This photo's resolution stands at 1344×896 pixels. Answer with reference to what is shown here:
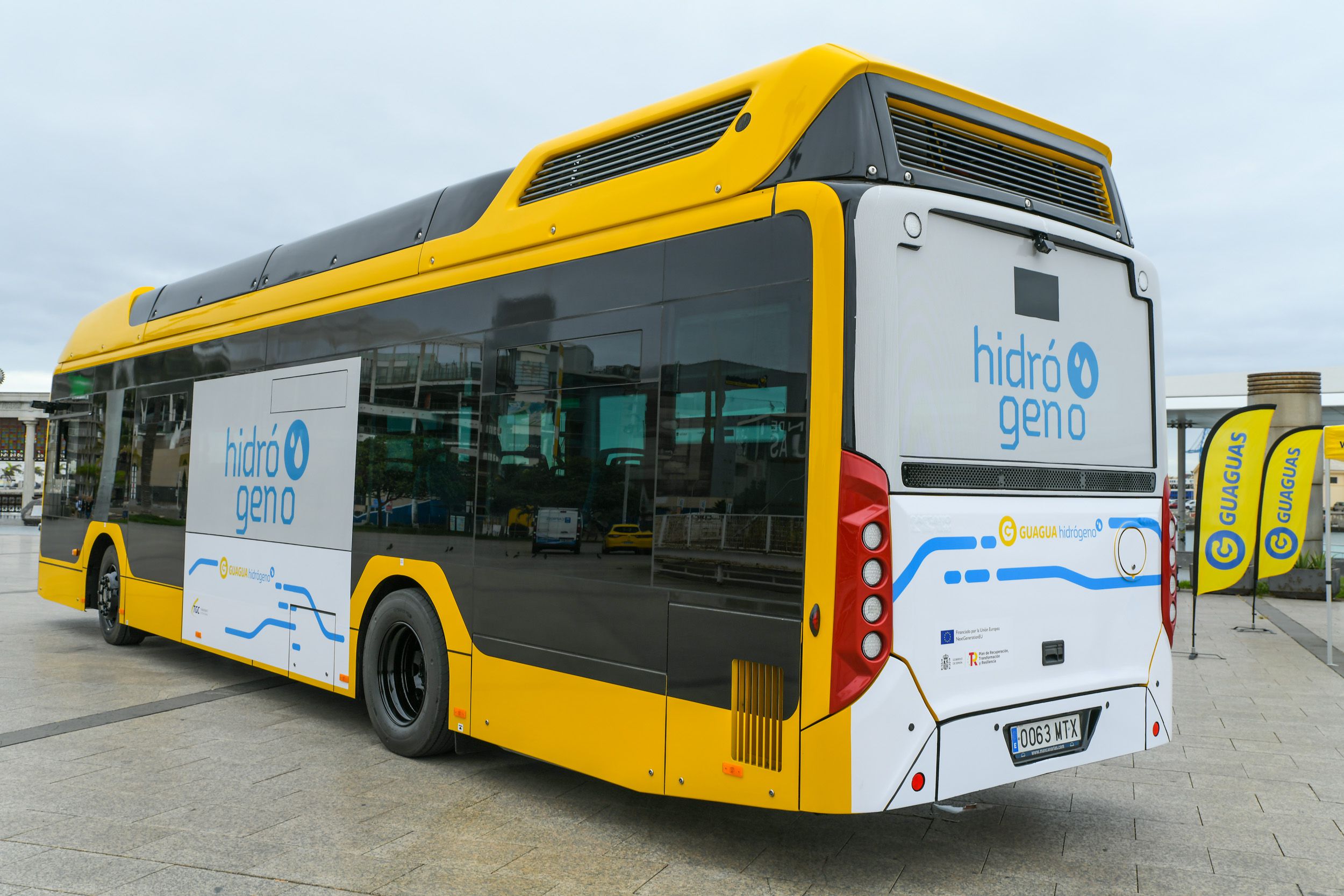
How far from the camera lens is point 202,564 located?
812 centimetres

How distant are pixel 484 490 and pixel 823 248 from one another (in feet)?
8.04

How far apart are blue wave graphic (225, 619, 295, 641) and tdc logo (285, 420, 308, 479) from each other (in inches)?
39.6

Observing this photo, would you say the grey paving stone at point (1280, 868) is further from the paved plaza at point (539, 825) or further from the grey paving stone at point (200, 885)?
the grey paving stone at point (200, 885)

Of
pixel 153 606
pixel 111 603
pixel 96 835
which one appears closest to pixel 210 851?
pixel 96 835

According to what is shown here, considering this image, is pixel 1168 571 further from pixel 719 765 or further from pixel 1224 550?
pixel 1224 550

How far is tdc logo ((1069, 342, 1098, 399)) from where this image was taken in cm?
454

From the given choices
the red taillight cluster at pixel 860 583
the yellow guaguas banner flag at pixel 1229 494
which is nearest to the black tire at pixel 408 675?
the red taillight cluster at pixel 860 583

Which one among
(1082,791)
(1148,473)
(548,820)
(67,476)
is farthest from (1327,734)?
(67,476)

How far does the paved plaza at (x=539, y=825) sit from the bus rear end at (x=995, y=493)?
22.0 inches

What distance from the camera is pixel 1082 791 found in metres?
5.63

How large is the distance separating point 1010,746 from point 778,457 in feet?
4.85

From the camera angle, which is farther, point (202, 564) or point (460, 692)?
point (202, 564)

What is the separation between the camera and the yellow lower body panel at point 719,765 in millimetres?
3822

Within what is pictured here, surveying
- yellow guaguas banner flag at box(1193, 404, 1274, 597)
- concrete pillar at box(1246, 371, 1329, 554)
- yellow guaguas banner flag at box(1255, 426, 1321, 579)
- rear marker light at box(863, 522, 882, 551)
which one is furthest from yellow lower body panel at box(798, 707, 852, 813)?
concrete pillar at box(1246, 371, 1329, 554)
